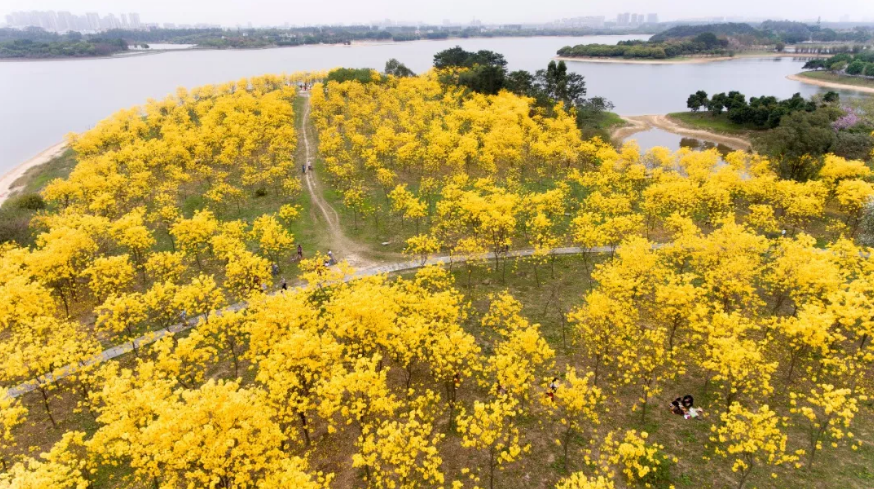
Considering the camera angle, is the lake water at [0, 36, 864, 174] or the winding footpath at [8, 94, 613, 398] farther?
the lake water at [0, 36, 864, 174]

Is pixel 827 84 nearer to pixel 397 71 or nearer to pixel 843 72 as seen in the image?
pixel 843 72

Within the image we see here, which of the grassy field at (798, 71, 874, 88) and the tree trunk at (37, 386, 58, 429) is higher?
the grassy field at (798, 71, 874, 88)

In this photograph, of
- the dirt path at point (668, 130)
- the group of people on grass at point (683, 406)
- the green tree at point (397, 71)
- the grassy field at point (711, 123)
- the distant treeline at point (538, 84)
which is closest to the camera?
the group of people on grass at point (683, 406)

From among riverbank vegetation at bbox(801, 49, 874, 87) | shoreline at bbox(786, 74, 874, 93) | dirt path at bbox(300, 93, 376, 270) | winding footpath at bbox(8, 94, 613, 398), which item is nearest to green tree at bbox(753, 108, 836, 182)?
winding footpath at bbox(8, 94, 613, 398)

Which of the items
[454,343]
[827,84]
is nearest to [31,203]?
[454,343]

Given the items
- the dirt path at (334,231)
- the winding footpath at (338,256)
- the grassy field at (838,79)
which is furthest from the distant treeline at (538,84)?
the grassy field at (838,79)

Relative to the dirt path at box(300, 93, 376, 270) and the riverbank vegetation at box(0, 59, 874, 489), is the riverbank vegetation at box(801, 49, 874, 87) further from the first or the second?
the dirt path at box(300, 93, 376, 270)

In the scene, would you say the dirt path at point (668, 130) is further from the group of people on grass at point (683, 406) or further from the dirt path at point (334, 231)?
the group of people on grass at point (683, 406)
